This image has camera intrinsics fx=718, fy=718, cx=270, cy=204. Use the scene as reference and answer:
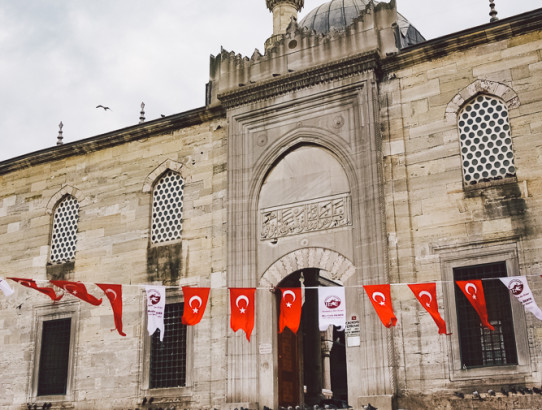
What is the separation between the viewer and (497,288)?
39.4 feet

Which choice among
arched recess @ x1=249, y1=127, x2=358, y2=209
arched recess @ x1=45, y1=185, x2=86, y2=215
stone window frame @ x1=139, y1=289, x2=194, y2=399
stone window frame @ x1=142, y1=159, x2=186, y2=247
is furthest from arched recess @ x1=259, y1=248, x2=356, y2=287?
arched recess @ x1=45, y1=185, x2=86, y2=215

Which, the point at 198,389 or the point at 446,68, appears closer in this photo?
the point at 446,68

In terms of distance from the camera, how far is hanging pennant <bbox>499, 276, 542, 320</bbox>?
10812 mm

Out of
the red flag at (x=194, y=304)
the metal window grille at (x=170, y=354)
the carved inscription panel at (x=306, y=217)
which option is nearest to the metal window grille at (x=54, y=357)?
the metal window grille at (x=170, y=354)

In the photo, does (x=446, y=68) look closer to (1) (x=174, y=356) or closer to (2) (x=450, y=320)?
(2) (x=450, y=320)

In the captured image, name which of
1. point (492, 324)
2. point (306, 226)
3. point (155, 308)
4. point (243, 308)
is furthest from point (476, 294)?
point (155, 308)

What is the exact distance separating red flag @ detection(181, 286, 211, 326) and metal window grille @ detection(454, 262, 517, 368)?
447 cm

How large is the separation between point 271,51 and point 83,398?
851cm

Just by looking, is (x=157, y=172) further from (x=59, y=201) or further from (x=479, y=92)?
(x=479, y=92)

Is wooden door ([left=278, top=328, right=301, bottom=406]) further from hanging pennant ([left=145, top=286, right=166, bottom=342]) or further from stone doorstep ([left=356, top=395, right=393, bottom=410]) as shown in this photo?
hanging pennant ([left=145, top=286, right=166, bottom=342])

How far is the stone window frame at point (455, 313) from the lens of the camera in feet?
37.0

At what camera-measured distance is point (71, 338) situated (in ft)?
53.2

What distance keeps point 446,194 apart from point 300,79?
3869mm

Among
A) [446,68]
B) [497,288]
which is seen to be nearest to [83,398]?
[497,288]
